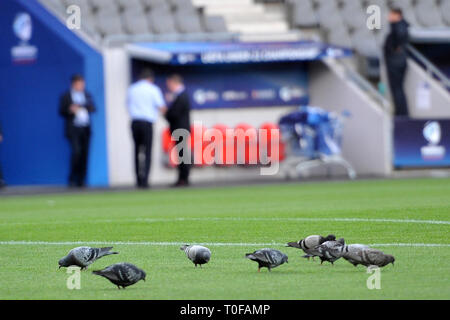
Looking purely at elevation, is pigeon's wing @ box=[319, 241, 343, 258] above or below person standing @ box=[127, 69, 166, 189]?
below

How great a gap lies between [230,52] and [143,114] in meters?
2.76

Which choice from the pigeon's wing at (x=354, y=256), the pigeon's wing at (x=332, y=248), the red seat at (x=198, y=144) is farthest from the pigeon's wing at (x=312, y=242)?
the red seat at (x=198, y=144)

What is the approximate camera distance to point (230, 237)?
419 inches

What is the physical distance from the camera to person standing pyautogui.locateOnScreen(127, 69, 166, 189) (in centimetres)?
2111

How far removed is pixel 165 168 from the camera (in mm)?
23609

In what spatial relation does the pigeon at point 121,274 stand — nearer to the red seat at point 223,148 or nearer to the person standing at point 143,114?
the person standing at point 143,114

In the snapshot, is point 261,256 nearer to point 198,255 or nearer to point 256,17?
point 198,255

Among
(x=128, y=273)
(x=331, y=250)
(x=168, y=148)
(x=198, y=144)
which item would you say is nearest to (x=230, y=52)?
(x=198, y=144)

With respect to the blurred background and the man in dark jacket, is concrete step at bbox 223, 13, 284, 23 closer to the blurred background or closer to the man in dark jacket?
the blurred background

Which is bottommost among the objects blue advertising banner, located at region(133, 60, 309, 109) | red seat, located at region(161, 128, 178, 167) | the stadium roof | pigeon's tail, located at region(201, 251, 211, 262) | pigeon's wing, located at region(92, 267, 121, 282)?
pigeon's tail, located at region(201, 251, 211, 262)

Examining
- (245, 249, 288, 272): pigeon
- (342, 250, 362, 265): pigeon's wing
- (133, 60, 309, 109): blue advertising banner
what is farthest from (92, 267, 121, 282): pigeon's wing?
(133, 60, 309, 109): blue advertising banner

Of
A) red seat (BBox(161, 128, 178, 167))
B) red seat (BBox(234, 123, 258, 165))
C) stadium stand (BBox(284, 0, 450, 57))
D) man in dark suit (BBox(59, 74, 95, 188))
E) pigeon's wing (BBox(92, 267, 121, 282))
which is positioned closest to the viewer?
pigeon's wing (BBox(92, 267, 121, 282))

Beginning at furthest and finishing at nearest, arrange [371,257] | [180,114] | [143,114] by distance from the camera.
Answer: [180,114] < [143,114] < [371,257]

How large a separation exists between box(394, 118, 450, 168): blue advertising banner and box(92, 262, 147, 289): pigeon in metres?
16.2
